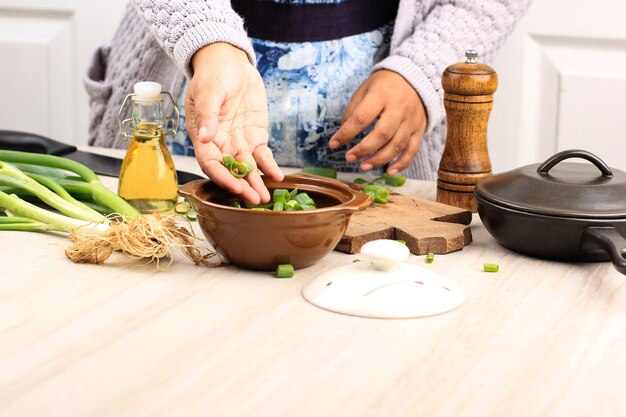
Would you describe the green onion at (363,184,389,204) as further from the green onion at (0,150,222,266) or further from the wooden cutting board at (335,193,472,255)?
the green onion at (0,150,222,266)

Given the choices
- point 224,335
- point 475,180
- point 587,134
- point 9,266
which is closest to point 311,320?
point 224,335

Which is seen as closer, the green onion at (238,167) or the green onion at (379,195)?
the green onion at (238,167)

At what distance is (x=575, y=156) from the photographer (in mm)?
1222

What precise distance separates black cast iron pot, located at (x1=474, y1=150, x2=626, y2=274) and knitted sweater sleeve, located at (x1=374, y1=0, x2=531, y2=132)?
19.0 inches

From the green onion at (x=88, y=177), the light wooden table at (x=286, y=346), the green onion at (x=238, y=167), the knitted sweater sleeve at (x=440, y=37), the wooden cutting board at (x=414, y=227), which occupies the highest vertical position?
the knitted sweater sleeve at (x=440, y=37)

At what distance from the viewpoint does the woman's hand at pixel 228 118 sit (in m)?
1.19

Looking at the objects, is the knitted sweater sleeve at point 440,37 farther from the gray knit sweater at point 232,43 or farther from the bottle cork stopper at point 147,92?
the bottle cork stopper at point 147,92

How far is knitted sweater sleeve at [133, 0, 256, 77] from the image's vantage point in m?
1.49

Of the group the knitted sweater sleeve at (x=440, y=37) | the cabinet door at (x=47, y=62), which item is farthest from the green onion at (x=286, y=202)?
the cabinet door at (x=47, y=62)

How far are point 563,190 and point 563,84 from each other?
157 cm

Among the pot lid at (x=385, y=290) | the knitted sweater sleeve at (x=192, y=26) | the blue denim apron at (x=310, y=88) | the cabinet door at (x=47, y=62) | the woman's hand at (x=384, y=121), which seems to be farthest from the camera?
the cabinet door at (x=47, y=62)

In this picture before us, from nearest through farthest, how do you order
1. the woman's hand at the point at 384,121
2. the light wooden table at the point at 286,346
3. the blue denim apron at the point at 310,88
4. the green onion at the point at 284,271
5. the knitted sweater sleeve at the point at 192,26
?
the light wooden table at the point at 286,346 → the green onion at the point at 284,271 → the knitted sweater sleeve at the point at 192,26 → the woman's hand at the point at 384,121 → the blue denim apron at the point at 310,88

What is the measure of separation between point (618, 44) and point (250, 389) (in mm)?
2088

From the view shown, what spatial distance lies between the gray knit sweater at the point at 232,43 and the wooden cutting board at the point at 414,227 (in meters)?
0.37
